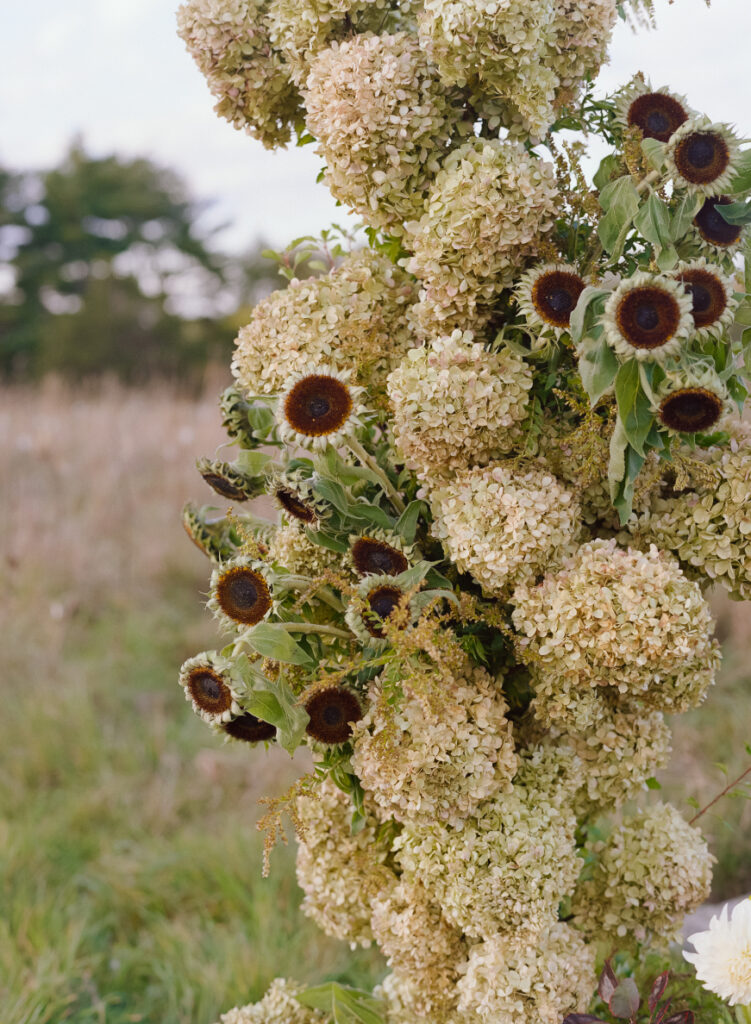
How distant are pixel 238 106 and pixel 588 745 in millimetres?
988

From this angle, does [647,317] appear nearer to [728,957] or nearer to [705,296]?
[705,296]

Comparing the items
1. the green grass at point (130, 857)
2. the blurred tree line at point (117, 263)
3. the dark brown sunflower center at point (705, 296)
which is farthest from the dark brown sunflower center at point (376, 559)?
the blurred tree line at point (117, 263)

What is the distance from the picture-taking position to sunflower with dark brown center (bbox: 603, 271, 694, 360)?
89 cm

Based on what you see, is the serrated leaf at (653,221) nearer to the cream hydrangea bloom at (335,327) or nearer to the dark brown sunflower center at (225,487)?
the cream hydrangea bloom at (335,327)

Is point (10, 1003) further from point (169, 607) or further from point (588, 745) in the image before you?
point (169, 607)

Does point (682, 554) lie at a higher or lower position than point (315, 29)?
lower

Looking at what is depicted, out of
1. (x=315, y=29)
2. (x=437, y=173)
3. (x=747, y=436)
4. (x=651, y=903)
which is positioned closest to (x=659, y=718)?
(x=651, y=903)

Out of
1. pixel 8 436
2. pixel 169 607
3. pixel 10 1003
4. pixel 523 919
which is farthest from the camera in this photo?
pixel 8 436

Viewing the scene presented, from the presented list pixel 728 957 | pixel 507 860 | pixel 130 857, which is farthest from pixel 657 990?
pixel 130 857

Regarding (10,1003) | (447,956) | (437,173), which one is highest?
(437,173)

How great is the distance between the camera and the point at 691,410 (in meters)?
0.94

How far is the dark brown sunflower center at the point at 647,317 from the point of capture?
2.91 feet

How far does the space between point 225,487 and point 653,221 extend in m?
0.65

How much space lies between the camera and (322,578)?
3.38ft
